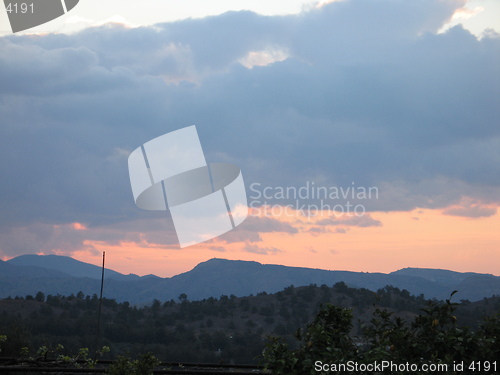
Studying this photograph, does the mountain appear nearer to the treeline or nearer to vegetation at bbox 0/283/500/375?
the treeline

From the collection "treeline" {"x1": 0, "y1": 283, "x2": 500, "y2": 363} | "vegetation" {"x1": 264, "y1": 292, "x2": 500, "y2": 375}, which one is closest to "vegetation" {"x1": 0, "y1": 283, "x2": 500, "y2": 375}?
"vegetation" {"x1": 264, "y1": 292, "x2": 500, "y2": 375}

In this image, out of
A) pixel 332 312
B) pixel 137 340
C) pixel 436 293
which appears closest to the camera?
pixel 332 312

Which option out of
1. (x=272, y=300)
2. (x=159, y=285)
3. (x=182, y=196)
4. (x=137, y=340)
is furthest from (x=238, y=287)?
(x=182, y=196)

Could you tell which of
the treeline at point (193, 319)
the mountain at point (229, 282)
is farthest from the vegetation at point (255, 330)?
the mountain at point (229, 282)

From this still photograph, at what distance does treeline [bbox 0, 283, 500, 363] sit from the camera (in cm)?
5369

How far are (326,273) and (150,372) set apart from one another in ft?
493

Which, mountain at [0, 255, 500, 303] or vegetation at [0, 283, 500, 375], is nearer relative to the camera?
vegetation at [0, 283, 500, 375]

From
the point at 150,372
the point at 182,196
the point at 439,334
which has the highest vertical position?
the point at 182,196

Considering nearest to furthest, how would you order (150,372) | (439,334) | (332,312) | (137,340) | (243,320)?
(439,334), (332,312), (150,372), (137,340), (243,320)

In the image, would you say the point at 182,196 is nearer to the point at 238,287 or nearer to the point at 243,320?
the point at 243,320

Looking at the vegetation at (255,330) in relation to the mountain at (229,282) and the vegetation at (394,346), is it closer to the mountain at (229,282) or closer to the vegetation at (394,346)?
the vegetation at (394,346)

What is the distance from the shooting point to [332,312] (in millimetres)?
7758

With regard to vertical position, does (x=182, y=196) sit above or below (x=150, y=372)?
above

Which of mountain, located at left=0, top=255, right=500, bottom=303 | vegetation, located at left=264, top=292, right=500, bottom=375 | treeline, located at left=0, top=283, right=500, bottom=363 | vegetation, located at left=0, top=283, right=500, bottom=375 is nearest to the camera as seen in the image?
vegetation, located at left=264, top=292, right=500, bottom=375
